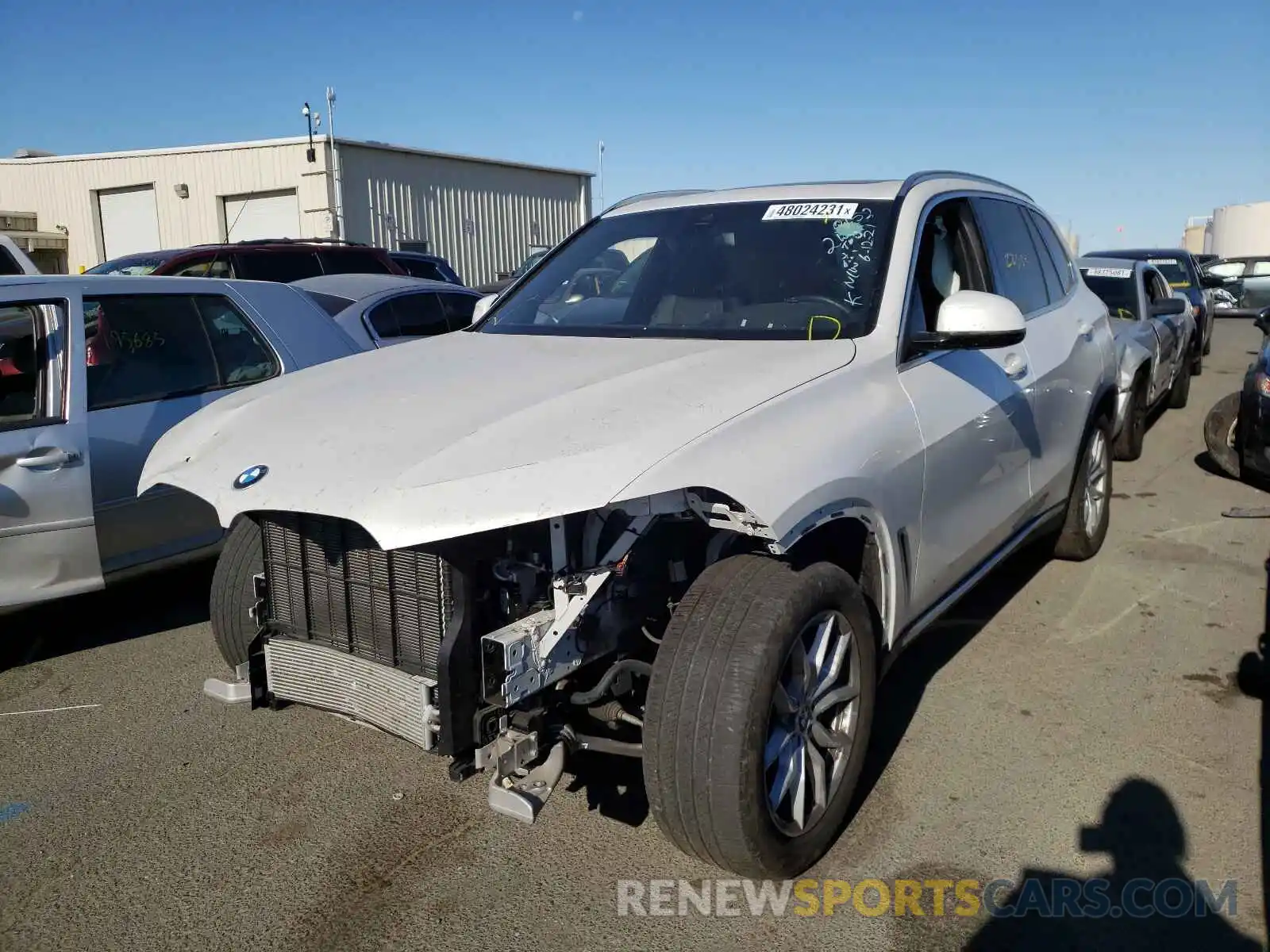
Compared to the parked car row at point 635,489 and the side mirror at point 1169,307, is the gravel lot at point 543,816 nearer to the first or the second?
the parked car row at point 635,489

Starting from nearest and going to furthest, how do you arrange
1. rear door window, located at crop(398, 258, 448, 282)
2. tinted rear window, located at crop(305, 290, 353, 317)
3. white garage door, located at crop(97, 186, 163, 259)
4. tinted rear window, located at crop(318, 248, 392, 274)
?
tinted rear window, located at crop(305, 290, 353, 317)
tinted rear window, located at crop(318, 248, 392, 274)
rear door window, located at crop(398, 258, 448, 282)
white garage door, located at crop(97, 186, 163, 259)

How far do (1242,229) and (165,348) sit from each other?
5229 cm

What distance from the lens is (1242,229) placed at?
154ft

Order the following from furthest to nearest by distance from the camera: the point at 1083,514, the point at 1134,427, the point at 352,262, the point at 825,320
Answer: the point at 352,262, the point at 1134,427, the point at 1083,514, the point at 825,320

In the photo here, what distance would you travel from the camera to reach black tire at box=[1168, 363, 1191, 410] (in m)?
11.0

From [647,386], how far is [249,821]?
1.83m

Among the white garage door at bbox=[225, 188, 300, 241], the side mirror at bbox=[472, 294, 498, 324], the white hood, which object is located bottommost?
the white hood

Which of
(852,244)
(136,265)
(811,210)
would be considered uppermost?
(136,265)

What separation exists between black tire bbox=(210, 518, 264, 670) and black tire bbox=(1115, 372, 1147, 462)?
7.01 meters

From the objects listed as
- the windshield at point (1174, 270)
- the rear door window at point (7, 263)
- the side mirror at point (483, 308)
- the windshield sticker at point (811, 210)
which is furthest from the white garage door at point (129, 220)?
the windshield sticker at point (811, 210)

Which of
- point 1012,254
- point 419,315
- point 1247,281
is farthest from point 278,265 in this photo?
point 1247,281

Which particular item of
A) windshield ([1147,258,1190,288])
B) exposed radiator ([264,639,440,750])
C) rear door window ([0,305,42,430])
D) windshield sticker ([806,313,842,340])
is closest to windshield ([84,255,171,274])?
rear door window ([0,305,42,430])

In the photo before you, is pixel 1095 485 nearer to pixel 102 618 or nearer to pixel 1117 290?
pixel 1117 290

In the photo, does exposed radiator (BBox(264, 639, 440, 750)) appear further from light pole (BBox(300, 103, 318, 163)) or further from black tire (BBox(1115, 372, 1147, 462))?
light pole (BBox(300, 103, 318, 163))
